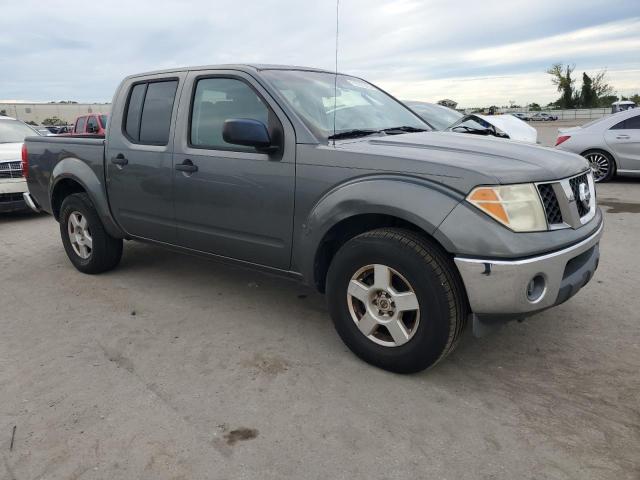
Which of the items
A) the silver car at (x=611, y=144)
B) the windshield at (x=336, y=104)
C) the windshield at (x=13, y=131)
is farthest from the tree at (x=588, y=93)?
the windshield at (x=336, y=104)

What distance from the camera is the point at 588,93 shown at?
62.4m

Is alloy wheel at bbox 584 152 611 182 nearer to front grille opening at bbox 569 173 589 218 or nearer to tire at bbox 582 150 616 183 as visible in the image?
tire at bbox 582 150 616 183

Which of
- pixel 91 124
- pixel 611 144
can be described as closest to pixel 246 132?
pixel 611 144

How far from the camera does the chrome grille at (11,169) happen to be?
822 centimetres

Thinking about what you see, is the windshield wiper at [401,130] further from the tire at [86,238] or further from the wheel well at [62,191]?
the wheel well at [62,191]

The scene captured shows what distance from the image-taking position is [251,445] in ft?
8.17

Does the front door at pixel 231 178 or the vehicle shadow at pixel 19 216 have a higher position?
the front door at pixel 231 178

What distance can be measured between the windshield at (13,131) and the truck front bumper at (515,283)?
29.0 feet

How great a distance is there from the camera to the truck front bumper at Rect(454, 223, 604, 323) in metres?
2.64

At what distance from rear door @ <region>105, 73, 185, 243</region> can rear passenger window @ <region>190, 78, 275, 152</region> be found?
24cm

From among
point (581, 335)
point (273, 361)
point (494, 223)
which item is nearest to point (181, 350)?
point (273, 361)

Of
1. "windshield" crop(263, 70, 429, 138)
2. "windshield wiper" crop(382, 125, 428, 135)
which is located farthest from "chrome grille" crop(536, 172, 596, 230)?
"windshield" crop(263, 70, 429, 138)

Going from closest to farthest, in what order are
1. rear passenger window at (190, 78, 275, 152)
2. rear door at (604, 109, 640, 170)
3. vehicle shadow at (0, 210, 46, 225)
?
rear passenger window at (190, 78, 275, 152)
vehicle shadow at (0, 210, 46, 225)
rear door at (604, 109, 640, 170)

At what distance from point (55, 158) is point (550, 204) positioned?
4484mm
